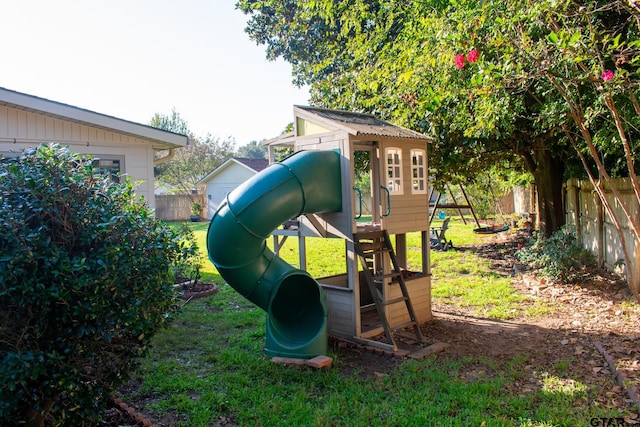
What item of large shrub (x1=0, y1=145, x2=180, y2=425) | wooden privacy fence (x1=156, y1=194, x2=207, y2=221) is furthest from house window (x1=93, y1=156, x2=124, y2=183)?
wooden privacy fence (x1=156, y1=194, x2=207, y2=221)

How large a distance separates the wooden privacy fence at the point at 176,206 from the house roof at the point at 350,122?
2246 cm

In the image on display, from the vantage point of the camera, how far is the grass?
154 inches

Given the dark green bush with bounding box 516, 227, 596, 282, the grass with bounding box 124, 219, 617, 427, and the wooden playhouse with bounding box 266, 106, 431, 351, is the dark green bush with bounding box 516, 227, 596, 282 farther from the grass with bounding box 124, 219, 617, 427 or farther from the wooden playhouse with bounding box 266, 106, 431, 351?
the grass with bounding box 124, 219, 617, 427

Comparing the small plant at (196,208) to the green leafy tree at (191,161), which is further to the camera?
the green leafy tree at (191,161)

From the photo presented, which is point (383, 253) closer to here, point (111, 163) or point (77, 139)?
point (111, 163)

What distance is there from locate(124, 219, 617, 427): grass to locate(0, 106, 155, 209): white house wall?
2548mm

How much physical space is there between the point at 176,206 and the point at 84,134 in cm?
2086

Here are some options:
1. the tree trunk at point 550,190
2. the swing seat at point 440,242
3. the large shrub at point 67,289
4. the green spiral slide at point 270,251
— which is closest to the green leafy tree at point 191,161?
the swing seat at point 440,242

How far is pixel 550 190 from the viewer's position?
11.8 metres

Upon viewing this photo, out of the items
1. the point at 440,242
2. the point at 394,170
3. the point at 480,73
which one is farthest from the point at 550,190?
the point at 480,73

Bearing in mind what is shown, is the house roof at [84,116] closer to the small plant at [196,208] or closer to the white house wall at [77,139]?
the white house wall at [77,139]

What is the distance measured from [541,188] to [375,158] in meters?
7.65

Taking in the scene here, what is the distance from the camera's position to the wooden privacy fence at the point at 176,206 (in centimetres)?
2753

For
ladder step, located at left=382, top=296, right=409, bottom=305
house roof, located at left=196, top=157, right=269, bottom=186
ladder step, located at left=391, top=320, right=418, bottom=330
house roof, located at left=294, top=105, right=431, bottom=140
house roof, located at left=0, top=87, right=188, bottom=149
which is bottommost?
ladder step, located at left=391, top=320, right=418, bottom=330
